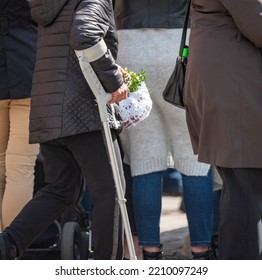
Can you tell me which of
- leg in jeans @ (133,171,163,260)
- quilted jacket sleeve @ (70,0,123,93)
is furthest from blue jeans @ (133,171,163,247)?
quilted jacket sleeve @ (70,0,123,93)

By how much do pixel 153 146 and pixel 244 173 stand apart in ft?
4.79

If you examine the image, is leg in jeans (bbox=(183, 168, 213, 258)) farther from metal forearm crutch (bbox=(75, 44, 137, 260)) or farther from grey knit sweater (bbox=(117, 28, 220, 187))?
metal forearm crutch (bbox=(75, 44, 137, 260))

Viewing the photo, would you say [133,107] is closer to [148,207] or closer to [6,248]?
[148,207]

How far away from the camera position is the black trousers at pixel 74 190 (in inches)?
193

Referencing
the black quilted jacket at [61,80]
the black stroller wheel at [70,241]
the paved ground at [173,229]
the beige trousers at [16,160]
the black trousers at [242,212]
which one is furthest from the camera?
the paved ground at [173,229]

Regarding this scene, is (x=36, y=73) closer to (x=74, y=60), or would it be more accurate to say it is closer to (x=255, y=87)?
(x=74, y=60)

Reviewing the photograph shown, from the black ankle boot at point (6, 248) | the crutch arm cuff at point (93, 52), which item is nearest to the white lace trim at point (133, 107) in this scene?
the crutch arm cuff at point (93, 52)

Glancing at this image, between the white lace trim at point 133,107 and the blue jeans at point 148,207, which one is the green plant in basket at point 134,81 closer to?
the white lace trim at point 133,107

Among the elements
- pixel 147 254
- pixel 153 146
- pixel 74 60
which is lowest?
pixel 147 254

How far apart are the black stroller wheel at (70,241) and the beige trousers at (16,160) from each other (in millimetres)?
364
